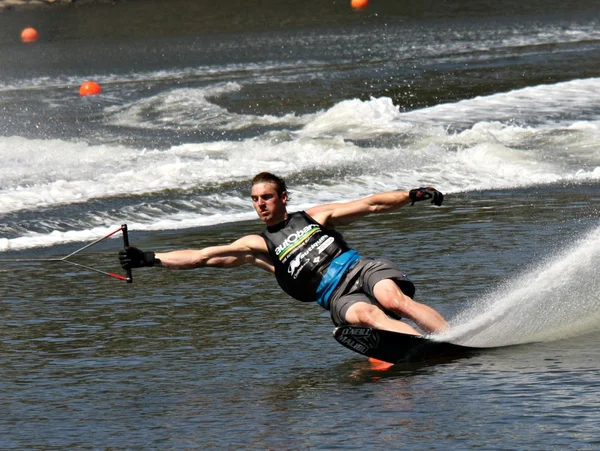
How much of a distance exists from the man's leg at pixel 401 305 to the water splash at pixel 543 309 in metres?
0.11

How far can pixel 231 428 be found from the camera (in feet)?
18.9

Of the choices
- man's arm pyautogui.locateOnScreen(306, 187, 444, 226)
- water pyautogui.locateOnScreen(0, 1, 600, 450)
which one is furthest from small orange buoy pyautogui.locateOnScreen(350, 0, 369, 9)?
man's arm pyautogui.locateOnScreen(306, 187, 444, 226)

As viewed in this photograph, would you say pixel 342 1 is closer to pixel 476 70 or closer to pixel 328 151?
pixel 476 70

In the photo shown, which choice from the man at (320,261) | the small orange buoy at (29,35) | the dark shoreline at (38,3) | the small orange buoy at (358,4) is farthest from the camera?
the dark shoreline at (38,3)

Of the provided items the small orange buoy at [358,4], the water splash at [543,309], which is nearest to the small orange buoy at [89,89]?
the small orange buoy at [358,4]

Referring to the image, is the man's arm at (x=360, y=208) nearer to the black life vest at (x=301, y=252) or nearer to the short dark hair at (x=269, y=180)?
the black life vest at (x=301, y=252)

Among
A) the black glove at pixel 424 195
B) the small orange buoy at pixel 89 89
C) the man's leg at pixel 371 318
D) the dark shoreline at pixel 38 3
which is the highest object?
the dark shoreline at pixel 38 3

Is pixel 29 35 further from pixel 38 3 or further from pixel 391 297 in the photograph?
pixel 391 297

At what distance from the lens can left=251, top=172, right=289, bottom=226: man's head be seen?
715cm

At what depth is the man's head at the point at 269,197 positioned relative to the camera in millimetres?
7152

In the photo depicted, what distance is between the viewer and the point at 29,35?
50.3m

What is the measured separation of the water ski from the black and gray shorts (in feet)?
0.63

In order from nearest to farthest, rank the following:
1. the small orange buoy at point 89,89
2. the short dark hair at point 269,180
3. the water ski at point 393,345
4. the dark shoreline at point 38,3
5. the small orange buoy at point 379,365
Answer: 1. the water ski at point 393,345
2. the small orange buoy at point 379,365
3. the short dark hair at point 269,180
4. the small orange buoy at point 89,89
5. the dark shoreline at point 38,3

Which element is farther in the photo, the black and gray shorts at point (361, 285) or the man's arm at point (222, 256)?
the man's arm at point (222, 256)
